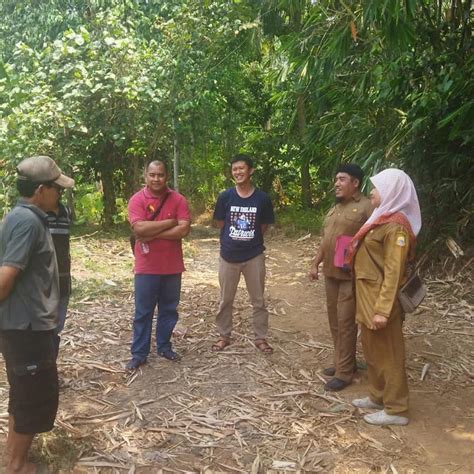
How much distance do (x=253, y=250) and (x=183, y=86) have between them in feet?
20.4

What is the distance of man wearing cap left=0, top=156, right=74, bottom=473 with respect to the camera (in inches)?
99.0

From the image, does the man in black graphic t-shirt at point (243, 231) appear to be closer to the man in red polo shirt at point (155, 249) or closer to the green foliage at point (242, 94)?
the man in red polo shirt at point (155, 249)

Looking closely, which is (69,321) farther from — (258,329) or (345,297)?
(345,297)

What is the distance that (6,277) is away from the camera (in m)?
2.47

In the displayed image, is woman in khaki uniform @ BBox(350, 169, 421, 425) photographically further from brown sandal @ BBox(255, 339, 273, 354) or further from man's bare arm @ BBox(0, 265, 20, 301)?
man's bare arm @ BBox(0, 265, 20, 301)

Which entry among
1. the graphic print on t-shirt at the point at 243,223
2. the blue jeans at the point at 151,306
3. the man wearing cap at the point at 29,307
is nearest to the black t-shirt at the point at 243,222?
the graphic print on t-shirt at the point at 243,223

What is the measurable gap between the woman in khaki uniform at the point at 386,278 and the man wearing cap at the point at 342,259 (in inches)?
16.6

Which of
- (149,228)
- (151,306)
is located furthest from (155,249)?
(151,306)

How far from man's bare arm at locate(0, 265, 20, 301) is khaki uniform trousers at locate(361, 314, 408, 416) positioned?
2094mm

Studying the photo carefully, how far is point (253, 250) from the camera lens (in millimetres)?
4422

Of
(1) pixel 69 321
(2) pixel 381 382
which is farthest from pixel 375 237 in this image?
(1) pixel 69 321

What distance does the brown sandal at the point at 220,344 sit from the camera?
464 centimetres

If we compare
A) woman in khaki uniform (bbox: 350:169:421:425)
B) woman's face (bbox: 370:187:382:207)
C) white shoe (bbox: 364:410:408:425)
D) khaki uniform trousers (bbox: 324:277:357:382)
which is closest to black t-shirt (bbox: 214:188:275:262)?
khaki uniform trousers (bbox: 324:277:357:382)

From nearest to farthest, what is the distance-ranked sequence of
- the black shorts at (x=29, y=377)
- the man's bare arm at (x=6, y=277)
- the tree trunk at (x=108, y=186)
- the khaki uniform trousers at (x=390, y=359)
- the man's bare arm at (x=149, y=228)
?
the man's bare arm at (x=6, y=277) → the black shorts at (x=29, y=377) → the khaki uniform trousers at (x=390, y=359) → the man's bare arm at (x=149, y=228) → the tree trunk at (x=108, y=186)
